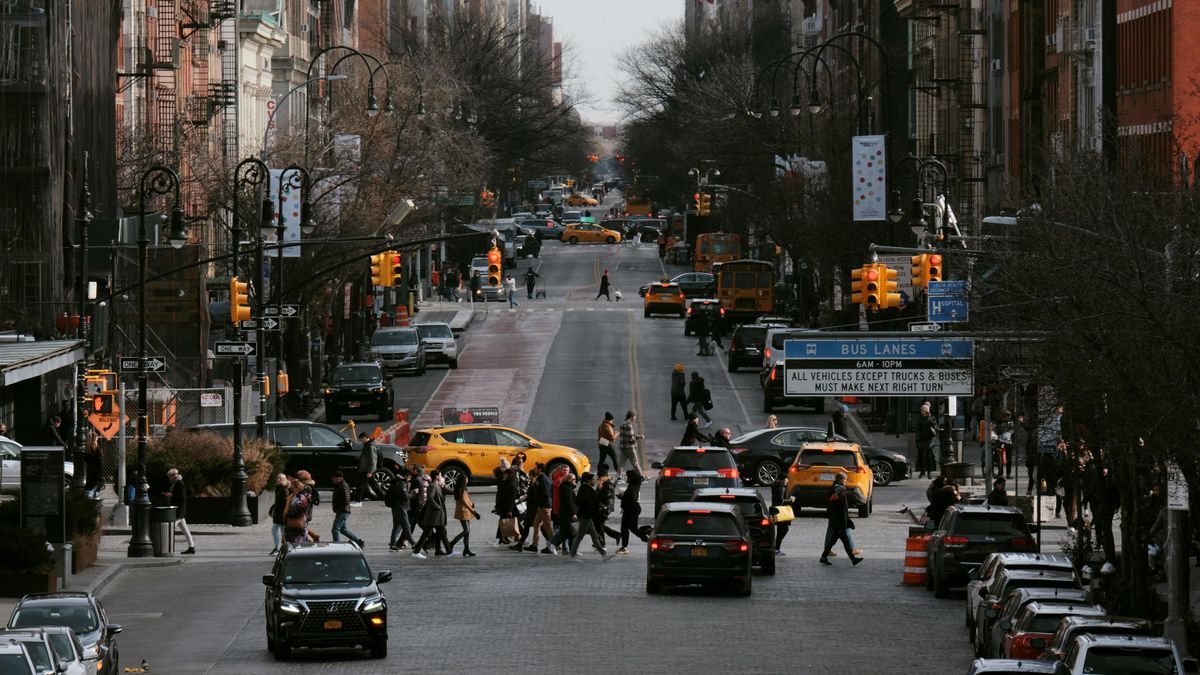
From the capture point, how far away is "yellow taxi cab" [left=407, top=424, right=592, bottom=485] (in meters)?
47.2

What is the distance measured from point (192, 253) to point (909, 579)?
31830mm

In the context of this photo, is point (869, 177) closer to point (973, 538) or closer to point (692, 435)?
point (692, 435)

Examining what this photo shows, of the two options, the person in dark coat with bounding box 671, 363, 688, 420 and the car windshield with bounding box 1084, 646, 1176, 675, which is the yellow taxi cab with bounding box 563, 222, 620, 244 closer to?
the person in dark coat with bounding box 671, 363, 688, 420

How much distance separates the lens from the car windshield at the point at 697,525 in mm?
31156


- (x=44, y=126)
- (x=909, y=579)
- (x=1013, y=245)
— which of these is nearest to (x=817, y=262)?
(x=44, y=126)

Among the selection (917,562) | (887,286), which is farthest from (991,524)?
(887,286)

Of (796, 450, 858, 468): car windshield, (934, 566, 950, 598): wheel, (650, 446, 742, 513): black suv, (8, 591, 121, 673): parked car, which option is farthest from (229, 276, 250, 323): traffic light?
(8, 591, 121, 673): parked car

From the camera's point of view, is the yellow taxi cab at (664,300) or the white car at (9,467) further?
the yellow taxi cab at (664,300)

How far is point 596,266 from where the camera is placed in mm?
136000

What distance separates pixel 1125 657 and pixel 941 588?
12527 mm

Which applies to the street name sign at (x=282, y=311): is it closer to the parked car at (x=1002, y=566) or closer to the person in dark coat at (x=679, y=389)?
the person in dark coat at (x=679, y=389)

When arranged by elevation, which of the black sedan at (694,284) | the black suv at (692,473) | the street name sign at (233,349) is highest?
the black sedan at (694,284)

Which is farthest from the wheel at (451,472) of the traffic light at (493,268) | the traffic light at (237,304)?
the traffic light at (493,268)

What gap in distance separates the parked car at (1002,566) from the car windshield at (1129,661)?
21.4ft
